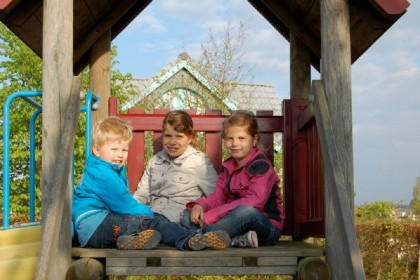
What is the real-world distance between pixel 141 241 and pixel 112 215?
343 millimetres

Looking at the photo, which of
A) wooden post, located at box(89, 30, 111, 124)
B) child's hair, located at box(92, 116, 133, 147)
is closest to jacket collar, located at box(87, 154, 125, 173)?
child's hair, located at box(92, 116, 133, 147)

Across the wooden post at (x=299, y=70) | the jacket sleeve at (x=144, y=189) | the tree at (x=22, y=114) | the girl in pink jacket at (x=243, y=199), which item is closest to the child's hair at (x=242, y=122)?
the girl in pink jacket at (x=243, y=199)

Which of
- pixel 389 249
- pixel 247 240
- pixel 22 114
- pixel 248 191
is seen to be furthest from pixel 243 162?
pixel 22 114

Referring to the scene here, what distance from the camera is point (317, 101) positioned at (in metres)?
4.13

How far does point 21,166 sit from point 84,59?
8.10 m

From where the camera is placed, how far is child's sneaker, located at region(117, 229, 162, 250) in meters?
4.04

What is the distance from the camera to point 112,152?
4.40 metres

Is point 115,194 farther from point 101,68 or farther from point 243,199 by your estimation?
point 101,68

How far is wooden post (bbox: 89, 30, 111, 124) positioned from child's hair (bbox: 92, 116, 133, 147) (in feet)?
4.18

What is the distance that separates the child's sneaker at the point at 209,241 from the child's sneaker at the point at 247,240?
184 mm

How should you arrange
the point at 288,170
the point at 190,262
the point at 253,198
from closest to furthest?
the point at 190,262, the point at 253,198, the point at 288,170

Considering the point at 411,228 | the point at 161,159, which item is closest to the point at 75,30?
the point at 161,159

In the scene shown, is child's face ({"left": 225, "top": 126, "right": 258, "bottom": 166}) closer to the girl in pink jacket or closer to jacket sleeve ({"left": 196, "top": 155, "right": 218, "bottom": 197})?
the girl in pink jacket

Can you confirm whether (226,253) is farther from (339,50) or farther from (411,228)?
(411,228)
